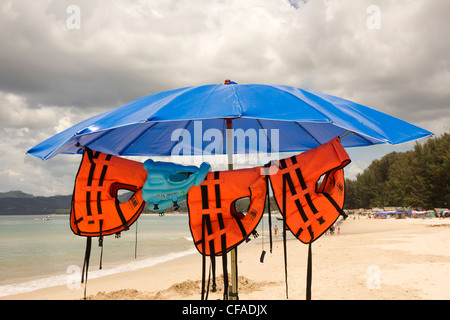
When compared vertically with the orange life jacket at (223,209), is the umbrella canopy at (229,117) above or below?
above

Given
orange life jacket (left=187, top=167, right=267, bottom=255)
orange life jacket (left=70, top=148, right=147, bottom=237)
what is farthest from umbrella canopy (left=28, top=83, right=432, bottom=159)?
orange life jacket (left=187, top=167, right=267, bottom=255)

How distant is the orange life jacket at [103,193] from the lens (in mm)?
3285

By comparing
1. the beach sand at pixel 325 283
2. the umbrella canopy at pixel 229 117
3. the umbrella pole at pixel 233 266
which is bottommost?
the beach sand at pixel 325 283

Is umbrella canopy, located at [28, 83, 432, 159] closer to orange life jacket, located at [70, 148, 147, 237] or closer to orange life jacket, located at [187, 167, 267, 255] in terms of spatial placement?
orange life jacket, located at [70, 148, 147, 237]

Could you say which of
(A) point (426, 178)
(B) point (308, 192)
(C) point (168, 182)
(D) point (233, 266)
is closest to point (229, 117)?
(C) point (168, 182)

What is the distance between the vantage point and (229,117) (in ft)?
6.66

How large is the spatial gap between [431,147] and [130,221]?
59434 millimetres

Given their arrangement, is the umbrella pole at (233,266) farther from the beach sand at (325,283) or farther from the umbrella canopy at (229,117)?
the beach sand at (325,283)

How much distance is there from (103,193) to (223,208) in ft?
4.04

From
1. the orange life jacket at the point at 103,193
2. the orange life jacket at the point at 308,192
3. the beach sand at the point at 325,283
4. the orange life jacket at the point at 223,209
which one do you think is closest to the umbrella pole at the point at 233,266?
the orange life jacket at the point at 223,209

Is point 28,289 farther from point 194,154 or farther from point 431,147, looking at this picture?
point 431,147

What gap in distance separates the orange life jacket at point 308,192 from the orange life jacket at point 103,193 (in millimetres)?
1343

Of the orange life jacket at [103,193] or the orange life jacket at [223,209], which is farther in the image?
the orange life jacket at [103,193]
